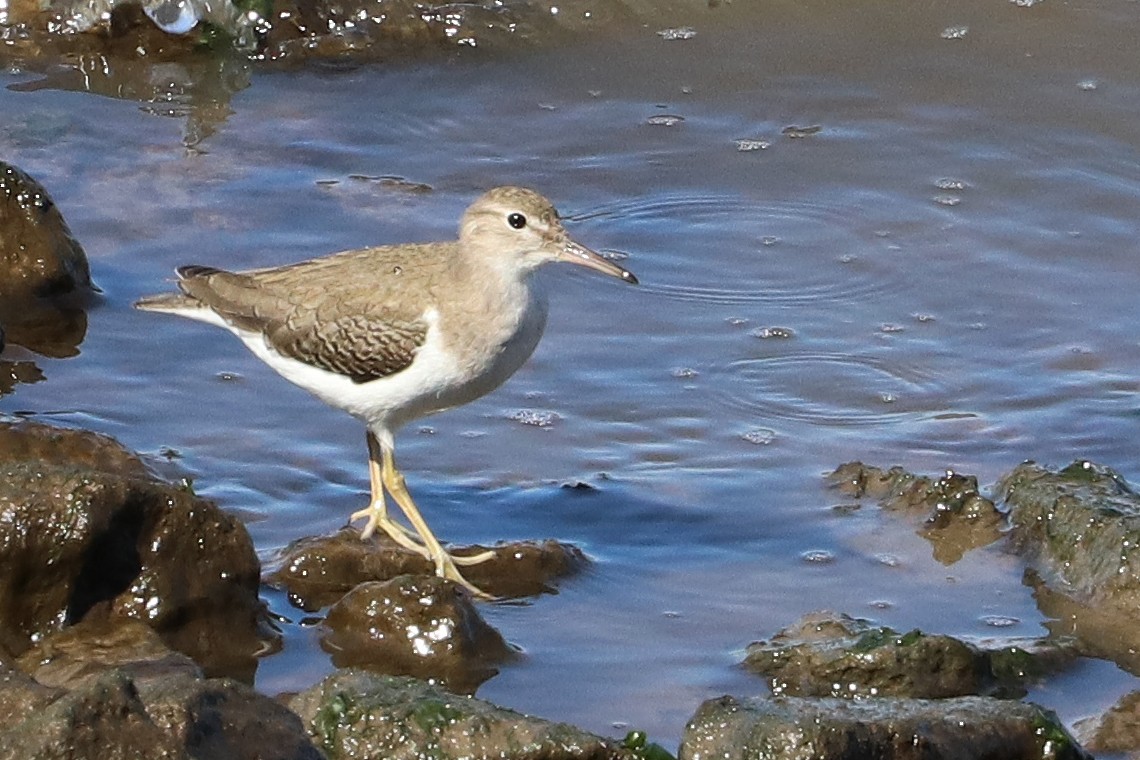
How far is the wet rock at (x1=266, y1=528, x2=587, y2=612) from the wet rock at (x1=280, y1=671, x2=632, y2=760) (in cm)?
135

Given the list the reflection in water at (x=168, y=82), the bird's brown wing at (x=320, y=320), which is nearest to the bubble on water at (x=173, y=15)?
the reflection in water at (x=168, y=82)

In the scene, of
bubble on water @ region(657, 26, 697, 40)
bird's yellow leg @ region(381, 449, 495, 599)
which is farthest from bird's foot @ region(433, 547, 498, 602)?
bubble on water @ region(657, 26, 697, 40)

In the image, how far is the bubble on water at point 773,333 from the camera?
335 inches

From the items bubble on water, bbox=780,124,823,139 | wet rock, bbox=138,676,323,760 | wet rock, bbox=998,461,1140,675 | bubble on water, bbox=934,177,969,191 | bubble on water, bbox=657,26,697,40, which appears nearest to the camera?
wet rock, bbox=138,676,323,760

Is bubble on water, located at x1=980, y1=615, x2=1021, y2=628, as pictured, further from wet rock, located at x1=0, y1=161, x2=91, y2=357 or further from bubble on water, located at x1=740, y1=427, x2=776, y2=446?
wet rock, located at x1=0, y1=161, x2=91, y2=357

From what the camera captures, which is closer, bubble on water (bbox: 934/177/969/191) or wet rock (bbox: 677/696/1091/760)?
wet rock (bbox: 677/696/1091/760)

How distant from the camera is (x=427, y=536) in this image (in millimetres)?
6852

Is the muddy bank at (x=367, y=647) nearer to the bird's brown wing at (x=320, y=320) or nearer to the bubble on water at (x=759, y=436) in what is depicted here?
the bubble on water at (x=759, y=436)

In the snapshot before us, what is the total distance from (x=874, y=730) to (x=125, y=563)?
2.36 m

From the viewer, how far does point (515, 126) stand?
1066cm

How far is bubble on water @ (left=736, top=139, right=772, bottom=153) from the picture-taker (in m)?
10.3

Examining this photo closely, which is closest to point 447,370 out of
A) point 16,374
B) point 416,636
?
point 416,636

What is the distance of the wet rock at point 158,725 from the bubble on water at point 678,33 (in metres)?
7.72

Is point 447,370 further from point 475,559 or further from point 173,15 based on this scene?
point 173,15
